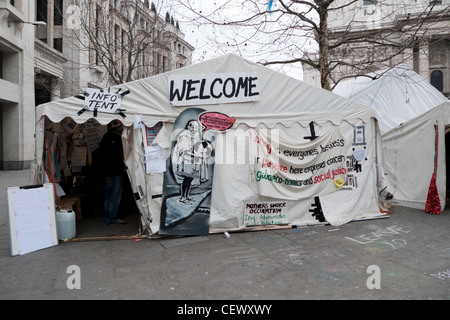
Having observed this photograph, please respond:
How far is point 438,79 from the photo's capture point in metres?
38.8

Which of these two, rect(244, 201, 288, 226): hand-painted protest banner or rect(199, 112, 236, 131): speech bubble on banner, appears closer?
rect(199, 112, 236, 131): speech bubble on banner

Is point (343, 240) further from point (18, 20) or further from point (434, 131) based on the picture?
point (18, 20)

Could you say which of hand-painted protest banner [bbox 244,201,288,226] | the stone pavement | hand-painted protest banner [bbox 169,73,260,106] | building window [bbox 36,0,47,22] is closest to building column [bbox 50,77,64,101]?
building window [bbox 36,0,47,22]

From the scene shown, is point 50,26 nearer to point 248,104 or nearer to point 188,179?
point 248,104

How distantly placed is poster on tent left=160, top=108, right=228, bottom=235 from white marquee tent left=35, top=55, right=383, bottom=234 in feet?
0.46

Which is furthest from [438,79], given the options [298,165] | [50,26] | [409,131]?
[50,26]

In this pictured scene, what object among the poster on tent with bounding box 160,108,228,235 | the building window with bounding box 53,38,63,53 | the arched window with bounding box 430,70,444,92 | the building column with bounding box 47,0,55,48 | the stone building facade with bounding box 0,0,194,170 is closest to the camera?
the poster on tent with bounding box 160,108,228,235

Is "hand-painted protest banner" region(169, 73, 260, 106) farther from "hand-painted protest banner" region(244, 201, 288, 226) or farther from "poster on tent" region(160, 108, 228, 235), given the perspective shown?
"hand-painted protest banner" region(244, 201, 288, 226)

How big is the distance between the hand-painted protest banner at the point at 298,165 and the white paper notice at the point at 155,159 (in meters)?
1.81

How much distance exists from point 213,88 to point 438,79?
44716 millimetres

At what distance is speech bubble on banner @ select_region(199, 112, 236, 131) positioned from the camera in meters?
5.69

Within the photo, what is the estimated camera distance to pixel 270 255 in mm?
4590

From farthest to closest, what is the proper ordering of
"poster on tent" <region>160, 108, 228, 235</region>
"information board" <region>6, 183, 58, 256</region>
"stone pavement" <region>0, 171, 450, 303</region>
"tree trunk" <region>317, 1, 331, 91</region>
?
"tree trunk" <region>317, 1, 331, 91</region>
"poster on tent" <region>160, 108, 228, 235</region>
"information board" <region>6, 183, 58, 256</region>
"stone pavement" <region>0, 171, 450, 303</region>
